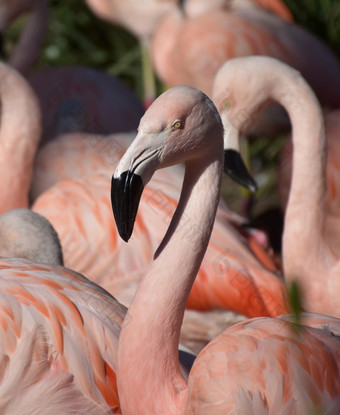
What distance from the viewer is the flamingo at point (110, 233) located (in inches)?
131

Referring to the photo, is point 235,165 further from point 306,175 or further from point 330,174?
point 330,174

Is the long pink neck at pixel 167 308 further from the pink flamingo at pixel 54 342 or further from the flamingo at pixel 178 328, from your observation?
the pink flamingo at pixel 54 342

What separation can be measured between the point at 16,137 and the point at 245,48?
1.70 metres

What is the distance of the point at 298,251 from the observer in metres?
3.29

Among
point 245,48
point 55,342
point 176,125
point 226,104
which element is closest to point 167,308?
point 55,342

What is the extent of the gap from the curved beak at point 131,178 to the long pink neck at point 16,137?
67.7 inches

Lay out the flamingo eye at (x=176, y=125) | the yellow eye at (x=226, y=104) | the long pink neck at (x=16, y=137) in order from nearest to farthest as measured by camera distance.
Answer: the flamingo eye at (x=176, y=125), the yellow eye at (x=226, y=104), the long pink neck at (x=16, y=137)

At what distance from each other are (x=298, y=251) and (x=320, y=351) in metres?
1.03

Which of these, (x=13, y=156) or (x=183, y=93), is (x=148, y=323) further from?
(x=13, y=156)

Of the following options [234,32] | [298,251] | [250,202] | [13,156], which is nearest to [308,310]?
[298,251]

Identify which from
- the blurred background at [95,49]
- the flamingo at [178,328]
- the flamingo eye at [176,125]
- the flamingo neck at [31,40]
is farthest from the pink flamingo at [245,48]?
the flamingo eye at [176,125]

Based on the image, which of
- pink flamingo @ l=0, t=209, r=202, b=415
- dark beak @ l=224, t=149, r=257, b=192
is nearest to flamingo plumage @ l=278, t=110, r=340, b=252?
dark beak @ l=224, t=149, r=257, b=192

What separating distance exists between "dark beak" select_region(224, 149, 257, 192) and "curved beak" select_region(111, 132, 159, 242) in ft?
3.47

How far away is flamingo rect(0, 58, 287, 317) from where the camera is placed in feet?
10.9
